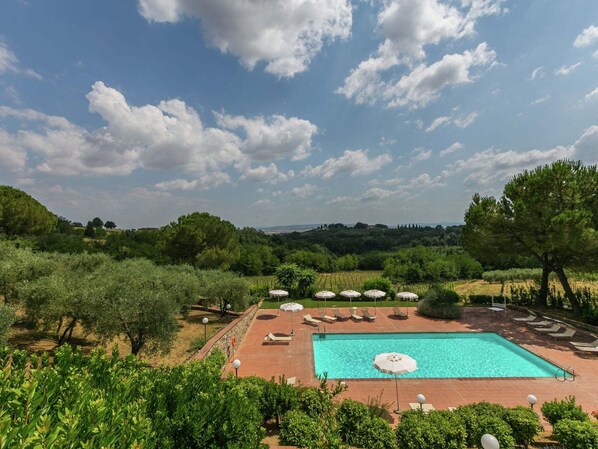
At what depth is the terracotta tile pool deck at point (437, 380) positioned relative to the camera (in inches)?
404

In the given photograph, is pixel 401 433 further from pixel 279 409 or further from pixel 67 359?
pixel 67 359

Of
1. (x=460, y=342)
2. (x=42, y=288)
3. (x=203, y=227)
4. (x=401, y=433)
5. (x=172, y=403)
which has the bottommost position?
(x=460, y=342)

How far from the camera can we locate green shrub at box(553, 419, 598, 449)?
632cm

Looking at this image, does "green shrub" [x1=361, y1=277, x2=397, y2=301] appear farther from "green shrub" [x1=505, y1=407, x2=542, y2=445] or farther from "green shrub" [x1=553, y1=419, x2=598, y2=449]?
"green shrub" [x1=553, y1=419, x2=598, y2=449]

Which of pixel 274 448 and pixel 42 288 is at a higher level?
pixel 42 288

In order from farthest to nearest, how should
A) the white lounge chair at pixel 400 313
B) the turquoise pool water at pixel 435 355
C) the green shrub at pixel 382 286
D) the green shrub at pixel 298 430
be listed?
1. the green shrub at pixel 382 286
2. the white lounge chair at pixel 400 313
3. the turquoise pool water at pixel 435 355
4. the green shrub at pixel 298 430

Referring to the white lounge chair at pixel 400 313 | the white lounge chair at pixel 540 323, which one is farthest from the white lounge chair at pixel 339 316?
the white lounge chair at pixel 540 323

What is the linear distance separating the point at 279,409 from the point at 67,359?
5.31 meters

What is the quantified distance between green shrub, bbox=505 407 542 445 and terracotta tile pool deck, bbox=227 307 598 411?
2.60 m

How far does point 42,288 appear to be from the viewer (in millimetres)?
11602

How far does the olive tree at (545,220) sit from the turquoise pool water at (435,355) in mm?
7064

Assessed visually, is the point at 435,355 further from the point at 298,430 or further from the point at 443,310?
the point at 298,430

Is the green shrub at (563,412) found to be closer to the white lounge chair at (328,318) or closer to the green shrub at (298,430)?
the green shrub at (298,430)

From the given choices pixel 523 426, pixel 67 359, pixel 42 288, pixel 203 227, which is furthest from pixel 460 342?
pixel 203 227
